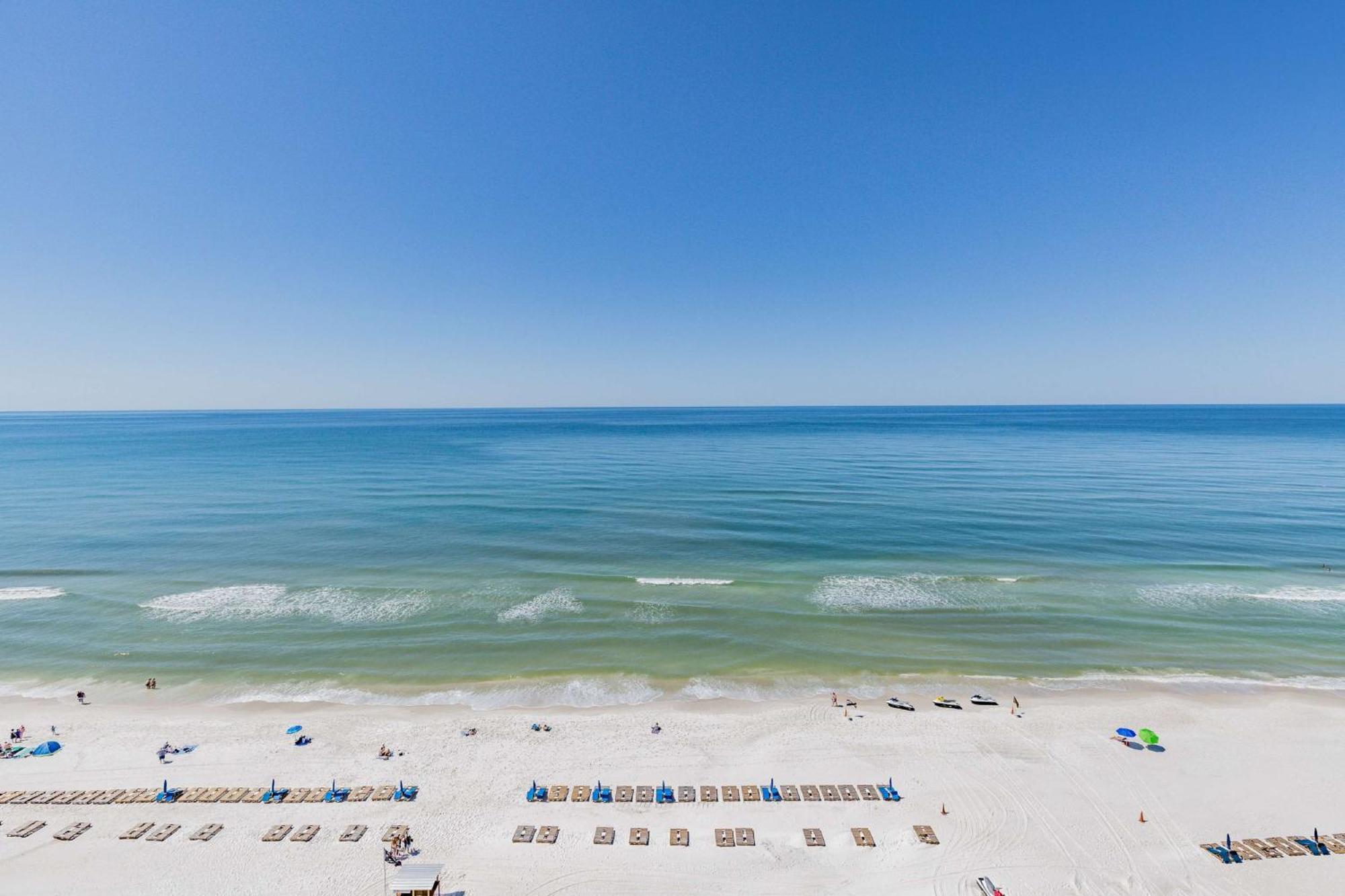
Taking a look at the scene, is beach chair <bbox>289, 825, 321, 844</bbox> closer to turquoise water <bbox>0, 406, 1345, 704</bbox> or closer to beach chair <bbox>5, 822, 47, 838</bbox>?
turquoise water <bbox>0, 406, 1345, 704</bbox>

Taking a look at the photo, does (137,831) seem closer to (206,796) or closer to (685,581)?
(206,796)

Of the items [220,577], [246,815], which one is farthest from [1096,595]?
[220,577]

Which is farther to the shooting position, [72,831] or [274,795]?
[274,795]

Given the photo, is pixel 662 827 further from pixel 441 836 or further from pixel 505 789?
pixel 441 836

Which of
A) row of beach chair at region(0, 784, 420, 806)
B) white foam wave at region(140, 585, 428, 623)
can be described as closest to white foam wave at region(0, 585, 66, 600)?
white foam wave at region(140, 585, 428, 623)

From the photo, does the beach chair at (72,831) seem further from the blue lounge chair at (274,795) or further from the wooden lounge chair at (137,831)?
the blue lounge chair at (274,795)

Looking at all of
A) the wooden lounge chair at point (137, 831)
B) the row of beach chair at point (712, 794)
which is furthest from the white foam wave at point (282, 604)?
the row of beach chair at point (712, 794)

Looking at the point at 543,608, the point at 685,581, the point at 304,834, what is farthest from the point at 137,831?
the point at 685,581
